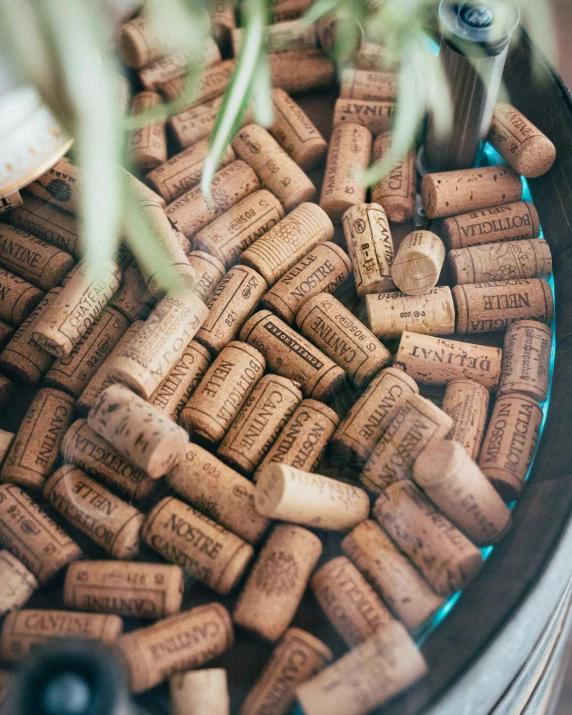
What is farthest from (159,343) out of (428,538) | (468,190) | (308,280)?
(468,190)

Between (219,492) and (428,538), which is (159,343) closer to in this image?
(219,492)

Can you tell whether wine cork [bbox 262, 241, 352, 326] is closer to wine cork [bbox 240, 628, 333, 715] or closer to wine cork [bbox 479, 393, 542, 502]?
wine cork [bbox 479, 393, 542, 502]

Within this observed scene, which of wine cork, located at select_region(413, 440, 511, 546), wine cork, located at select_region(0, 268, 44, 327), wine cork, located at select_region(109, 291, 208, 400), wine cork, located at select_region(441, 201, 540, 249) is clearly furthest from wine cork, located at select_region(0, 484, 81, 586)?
wine cork, located at select_region(441, 201, 540, 249)

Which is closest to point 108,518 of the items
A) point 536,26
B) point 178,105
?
point 178,105

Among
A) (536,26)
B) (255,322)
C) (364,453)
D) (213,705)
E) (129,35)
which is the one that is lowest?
(213,705)

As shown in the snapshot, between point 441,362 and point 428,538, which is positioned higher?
point 441,362

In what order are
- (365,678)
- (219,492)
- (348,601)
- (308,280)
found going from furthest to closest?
(308,280), (219,492), (348,601), (365,678)

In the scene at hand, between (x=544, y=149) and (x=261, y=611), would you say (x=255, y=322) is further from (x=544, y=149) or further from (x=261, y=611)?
(x=544, y=149)
